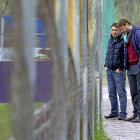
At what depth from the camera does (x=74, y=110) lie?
2275 millimetres

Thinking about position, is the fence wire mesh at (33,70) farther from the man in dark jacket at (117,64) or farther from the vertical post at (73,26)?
the man in dark jacket at (117,64)

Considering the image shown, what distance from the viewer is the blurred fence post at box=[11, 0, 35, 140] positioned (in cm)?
100

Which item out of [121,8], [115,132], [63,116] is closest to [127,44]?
[115,132]

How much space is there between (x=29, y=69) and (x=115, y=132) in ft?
21.3

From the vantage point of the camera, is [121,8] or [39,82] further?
[121,8]

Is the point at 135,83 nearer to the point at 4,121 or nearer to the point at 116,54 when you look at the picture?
the point at 116,54

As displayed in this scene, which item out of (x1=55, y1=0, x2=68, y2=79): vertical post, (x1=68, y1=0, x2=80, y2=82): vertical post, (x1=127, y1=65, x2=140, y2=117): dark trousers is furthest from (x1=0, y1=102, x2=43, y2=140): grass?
(x1=127, y1=65, x2=140, y2=117): dark trousers

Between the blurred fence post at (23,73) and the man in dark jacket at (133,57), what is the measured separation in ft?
23.3

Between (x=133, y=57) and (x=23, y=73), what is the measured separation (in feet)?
24.0

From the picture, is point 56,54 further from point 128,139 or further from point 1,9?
point 128,139

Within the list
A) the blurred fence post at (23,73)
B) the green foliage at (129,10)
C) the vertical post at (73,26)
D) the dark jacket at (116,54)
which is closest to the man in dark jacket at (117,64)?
the dark jacket at (116,54)

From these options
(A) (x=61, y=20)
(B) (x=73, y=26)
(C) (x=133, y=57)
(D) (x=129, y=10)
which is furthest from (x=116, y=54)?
(D) (x=129, y=10)

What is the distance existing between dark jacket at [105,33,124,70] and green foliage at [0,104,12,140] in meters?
7.65

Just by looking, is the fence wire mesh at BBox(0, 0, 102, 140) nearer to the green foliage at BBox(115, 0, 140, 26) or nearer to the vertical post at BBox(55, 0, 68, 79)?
the vertical post at BBox(55, 0, 68, 79)
